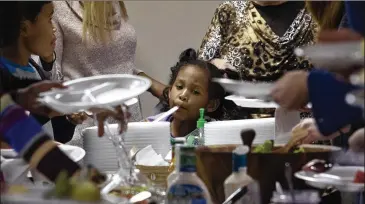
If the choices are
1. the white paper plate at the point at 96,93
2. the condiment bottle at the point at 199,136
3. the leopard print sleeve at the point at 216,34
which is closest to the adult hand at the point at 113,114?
the white paper plate at the point at 96,93

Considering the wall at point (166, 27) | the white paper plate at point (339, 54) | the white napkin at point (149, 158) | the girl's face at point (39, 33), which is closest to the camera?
the white paper plate at point (339, 54)

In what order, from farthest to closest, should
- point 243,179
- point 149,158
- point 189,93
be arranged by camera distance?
1. point 189,93
2. point 149,158
3. point 243,179

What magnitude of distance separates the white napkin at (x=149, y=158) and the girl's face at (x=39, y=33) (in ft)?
0.92

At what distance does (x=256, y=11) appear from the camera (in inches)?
68.2

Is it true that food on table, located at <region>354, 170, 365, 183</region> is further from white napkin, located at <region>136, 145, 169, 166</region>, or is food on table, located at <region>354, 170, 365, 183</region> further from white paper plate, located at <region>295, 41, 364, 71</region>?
white napkin, located at <region>136, 145, 169, 166</region>

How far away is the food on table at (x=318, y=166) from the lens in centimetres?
100

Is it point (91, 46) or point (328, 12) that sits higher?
point (328, 12)

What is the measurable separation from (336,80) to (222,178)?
34cm

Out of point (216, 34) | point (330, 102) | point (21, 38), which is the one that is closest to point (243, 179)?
point (330, 102)

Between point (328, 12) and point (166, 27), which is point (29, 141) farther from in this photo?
point (166, 27)

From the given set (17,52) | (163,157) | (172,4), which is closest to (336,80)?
(17,52)

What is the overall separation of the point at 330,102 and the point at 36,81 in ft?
1.30

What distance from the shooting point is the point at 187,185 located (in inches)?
38.4

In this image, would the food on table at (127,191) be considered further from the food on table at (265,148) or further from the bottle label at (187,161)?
the food on table at (265,148)
